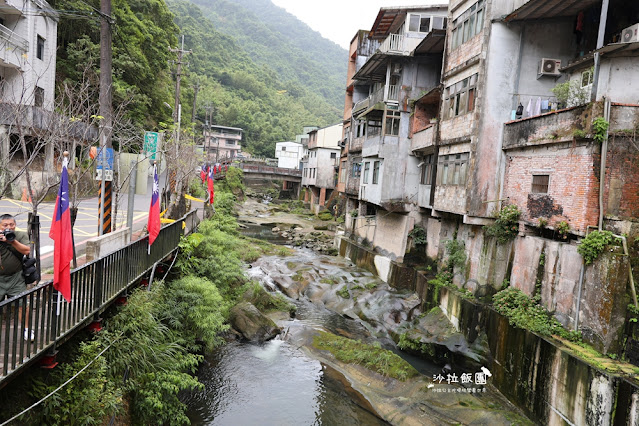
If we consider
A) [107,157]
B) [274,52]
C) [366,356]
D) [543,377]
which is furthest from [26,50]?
[274,52]

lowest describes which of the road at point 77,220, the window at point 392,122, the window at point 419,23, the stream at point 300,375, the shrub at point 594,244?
the stream at point 300,375

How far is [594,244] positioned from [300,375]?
10.3 m

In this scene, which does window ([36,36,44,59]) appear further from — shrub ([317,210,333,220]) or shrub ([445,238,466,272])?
shrub ([317,210,333,220])

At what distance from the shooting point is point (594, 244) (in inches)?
475

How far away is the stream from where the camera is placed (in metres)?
13.3

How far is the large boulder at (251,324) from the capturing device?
18.4 m

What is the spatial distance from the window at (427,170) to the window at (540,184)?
26.5ft

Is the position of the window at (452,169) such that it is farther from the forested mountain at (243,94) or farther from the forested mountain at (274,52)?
the forested mountain at (274,52)

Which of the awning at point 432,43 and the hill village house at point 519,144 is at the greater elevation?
the awning at point 432,43

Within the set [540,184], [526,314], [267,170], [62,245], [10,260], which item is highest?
[267,170]

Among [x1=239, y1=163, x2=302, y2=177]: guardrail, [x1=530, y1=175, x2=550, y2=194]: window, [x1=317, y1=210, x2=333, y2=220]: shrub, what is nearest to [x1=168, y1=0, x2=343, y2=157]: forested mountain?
[x1=239, y1=163, x2=302, y2=177]: guardrail

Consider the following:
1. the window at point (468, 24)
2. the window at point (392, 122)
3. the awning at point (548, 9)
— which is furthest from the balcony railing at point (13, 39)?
the awning at point (548, 9)

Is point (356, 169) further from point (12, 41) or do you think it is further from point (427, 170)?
point (12, 41)

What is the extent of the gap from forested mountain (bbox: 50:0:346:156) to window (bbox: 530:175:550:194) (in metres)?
15.5
